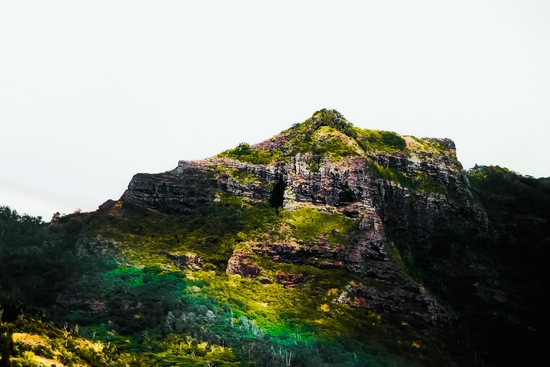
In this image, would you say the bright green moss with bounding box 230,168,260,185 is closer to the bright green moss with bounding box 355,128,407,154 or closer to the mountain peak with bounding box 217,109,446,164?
the mountain peak with bounding box 217,109,446,164

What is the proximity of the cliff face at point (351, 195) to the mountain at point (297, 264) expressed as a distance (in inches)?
9.6

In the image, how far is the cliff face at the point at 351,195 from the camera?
68000mm

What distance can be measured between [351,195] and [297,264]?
48.8 feet

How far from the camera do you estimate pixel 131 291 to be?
197 feet

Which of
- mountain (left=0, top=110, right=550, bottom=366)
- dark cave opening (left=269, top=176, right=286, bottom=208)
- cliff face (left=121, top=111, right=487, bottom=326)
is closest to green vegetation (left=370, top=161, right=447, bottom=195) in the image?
cliff face (left=121, top=111, right=487, bottom=326)

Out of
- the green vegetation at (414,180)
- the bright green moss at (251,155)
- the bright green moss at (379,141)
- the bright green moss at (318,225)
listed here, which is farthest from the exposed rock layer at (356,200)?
the bright green moss at (379,141)

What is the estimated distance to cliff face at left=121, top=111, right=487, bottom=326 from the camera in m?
68.0

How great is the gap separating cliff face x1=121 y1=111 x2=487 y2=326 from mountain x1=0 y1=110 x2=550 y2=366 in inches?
9.6

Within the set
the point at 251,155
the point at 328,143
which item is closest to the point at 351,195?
the point at 328,143

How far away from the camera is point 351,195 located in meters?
77.7

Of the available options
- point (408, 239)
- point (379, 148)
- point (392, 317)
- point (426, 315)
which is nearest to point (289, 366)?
point (392, 317)

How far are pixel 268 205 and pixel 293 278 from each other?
58.1 ft

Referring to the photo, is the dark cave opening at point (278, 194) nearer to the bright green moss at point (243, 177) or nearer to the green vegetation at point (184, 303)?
the green vegetation at point (184, 303)

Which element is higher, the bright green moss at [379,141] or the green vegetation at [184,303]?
the bright green moss at [379,141]
